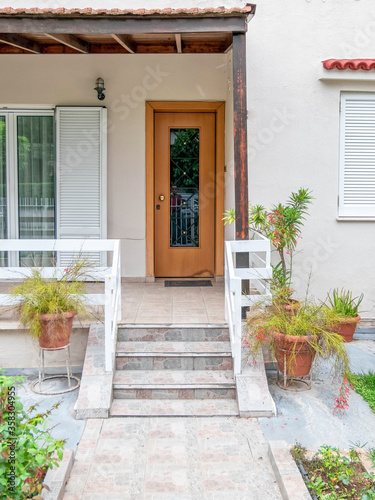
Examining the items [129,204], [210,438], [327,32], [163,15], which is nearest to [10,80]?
[129,204]

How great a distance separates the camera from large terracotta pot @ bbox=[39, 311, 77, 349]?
4328 mm

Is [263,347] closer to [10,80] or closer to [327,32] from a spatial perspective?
[327,32]

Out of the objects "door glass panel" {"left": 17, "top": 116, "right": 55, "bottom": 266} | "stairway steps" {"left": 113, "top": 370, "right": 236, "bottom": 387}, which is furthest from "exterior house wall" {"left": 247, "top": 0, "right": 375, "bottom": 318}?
"door glass panel" {"left": 17, "top": 116, "right": 55, "bottom": 266}

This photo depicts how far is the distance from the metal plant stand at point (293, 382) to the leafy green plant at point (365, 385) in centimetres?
41

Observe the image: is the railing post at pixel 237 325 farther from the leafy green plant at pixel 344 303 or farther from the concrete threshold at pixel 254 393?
the leafy green plant at pixel 344 303

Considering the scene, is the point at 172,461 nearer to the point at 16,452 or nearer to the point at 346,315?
the point at 16,452

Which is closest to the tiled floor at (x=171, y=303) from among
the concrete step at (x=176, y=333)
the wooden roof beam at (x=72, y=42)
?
the concrete step at (x=176, y=333)

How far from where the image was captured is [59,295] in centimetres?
449

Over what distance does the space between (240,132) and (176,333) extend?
6.63 feet

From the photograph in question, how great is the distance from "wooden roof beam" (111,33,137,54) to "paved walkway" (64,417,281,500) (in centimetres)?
367

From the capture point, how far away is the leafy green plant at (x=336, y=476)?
287 centimetres

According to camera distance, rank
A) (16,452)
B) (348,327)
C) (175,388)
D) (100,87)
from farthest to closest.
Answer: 1. (100,87)
2. (348,327)
3. (175,388)
4. (16,452)

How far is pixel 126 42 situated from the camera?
17.9ft

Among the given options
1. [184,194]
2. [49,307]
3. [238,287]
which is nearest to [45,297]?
[49,307]
